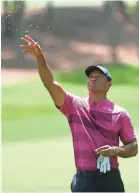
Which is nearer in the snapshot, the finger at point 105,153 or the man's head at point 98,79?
the finger at point 105,153

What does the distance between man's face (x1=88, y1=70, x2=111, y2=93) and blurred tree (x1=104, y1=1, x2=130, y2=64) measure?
18.3 meters

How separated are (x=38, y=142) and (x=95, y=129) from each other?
21.2 feet

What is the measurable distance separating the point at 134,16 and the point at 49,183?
16658mm

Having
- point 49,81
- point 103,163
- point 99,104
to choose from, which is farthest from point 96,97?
point 103,163

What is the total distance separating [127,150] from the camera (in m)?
4.36

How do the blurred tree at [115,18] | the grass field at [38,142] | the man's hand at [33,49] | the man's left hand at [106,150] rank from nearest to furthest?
the man's left hand at [106,150] → the man's hand at [33,49] → the grass field at [38,142] → the blurred tree at [115,18]

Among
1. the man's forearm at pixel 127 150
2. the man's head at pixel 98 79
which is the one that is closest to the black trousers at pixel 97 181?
the man's forearm at pixel 127 150

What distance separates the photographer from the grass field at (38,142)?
7.71 meters

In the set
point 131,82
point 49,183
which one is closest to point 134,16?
point 131,82

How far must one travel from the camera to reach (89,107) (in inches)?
173

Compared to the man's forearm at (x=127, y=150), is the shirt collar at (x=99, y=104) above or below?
above

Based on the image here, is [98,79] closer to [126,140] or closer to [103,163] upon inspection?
[126,140]

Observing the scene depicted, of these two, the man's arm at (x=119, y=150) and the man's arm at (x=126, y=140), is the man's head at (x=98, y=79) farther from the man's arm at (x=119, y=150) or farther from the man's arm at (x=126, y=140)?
the man's arm at (x=119, y=150)

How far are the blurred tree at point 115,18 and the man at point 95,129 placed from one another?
18367 mm
